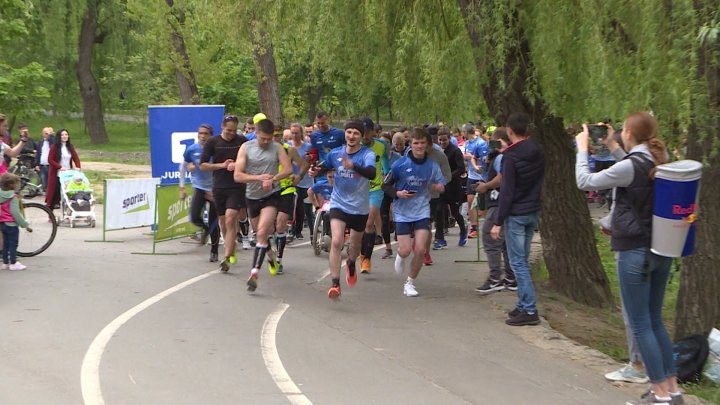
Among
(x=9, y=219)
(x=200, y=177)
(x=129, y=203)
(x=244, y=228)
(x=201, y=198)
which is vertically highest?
(x=200, y=177)

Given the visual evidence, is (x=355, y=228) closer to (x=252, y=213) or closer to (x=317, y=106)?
(x=252, y=213)

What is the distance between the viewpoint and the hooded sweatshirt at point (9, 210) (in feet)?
39.9

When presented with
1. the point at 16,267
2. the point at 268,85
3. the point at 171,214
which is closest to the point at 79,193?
the point at 171,214

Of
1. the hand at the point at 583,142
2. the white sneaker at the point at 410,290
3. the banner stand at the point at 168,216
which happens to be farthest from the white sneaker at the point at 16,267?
the hand at the point at 583,142

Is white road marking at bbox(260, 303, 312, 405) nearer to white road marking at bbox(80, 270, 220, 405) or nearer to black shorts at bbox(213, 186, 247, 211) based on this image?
white road marking at bbox(80, 270, 220, 405)

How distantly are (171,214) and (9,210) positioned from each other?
145 inches

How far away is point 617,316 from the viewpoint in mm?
11289

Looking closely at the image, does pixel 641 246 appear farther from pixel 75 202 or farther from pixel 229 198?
pixel 75 202

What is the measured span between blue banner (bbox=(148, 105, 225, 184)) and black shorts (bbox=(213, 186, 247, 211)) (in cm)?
492

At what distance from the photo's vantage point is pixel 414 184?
37.0 feet

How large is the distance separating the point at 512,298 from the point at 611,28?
3.19 m

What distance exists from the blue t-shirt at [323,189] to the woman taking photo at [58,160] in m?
6.82

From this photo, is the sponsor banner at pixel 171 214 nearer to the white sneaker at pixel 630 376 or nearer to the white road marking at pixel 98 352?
the white road marking at pixel 98 352

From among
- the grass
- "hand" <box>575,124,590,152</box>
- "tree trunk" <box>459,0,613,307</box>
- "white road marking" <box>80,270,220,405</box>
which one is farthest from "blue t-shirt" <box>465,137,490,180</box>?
"hand" <box>575,124,590,152</box>
